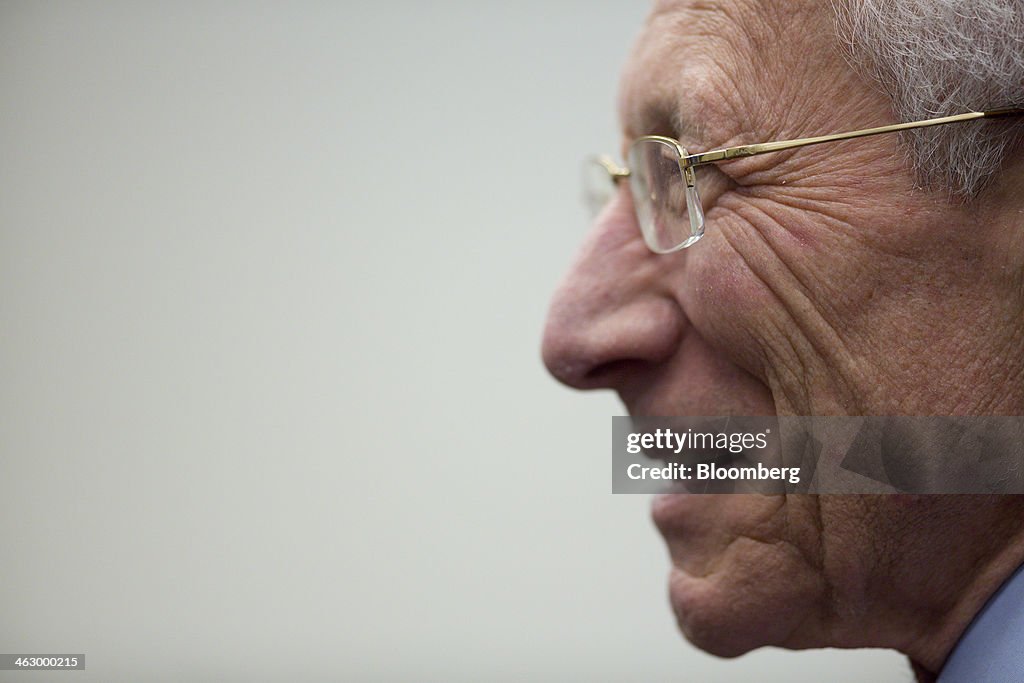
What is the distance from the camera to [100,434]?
170cm

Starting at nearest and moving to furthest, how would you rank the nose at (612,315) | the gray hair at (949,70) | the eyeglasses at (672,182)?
1. the gray hair at (949,70)
2. the eyeglasses at (672,182)
3. the nose at (612,315)

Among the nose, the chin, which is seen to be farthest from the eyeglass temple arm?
the chin

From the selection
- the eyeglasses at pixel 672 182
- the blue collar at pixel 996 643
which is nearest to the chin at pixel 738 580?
the blue collar at pixel 996 643

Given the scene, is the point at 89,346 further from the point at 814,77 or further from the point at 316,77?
the point at 814,77

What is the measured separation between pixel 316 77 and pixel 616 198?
1.13 metres

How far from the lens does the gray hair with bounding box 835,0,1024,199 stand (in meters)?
Answer: 0.59

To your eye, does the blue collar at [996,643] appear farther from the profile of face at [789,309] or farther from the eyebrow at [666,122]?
the eyebrow at [666,122]

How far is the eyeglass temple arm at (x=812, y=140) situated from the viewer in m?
0.60

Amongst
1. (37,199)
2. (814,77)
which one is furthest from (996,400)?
(37,199)

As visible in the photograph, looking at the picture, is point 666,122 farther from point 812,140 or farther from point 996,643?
point 996,643

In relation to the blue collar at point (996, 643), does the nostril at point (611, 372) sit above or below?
above

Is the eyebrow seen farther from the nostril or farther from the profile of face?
the nostril

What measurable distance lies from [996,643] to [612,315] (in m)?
0.38

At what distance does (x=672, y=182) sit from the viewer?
0.75 m
